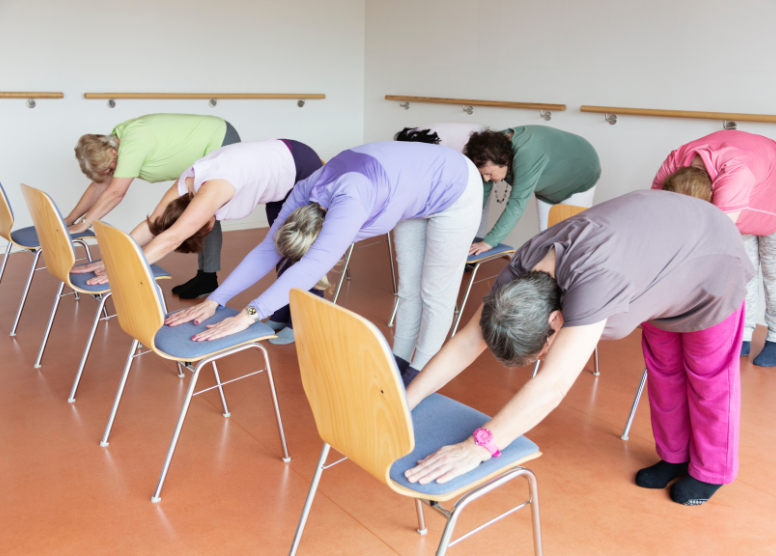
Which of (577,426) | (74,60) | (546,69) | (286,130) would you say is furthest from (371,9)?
(577,426)

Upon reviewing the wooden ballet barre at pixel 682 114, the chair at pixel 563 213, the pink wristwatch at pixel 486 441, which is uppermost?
the wooden ballet barre at pixel 682 114

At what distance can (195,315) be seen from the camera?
83.1 inches

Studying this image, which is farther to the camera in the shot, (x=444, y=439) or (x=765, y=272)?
(x=765, y=272)

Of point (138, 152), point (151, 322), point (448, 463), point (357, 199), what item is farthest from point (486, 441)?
point (138, 152)

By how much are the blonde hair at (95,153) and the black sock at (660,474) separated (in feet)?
9.38

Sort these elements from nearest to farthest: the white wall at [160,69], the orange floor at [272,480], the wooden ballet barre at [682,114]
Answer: the orange floor at [272,480]
the wooden ballet barre at [682,114]
the white wall at [160,69]

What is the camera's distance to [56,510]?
75.0 inches

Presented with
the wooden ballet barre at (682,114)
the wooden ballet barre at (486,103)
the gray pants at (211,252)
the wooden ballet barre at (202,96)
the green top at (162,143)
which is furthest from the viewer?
the wooden ballet barre at (202,96)

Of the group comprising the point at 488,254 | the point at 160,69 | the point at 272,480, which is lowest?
the point at 272,480

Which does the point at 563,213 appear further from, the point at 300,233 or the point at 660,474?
the point at 300,233

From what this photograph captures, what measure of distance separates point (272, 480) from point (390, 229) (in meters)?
0.94

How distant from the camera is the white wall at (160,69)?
4730 mm

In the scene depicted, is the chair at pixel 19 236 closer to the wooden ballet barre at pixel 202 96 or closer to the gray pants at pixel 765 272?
the wooden ballet barre at pixel 202 96

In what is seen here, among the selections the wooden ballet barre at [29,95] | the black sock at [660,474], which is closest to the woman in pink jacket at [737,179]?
the black sock at [660,474]
